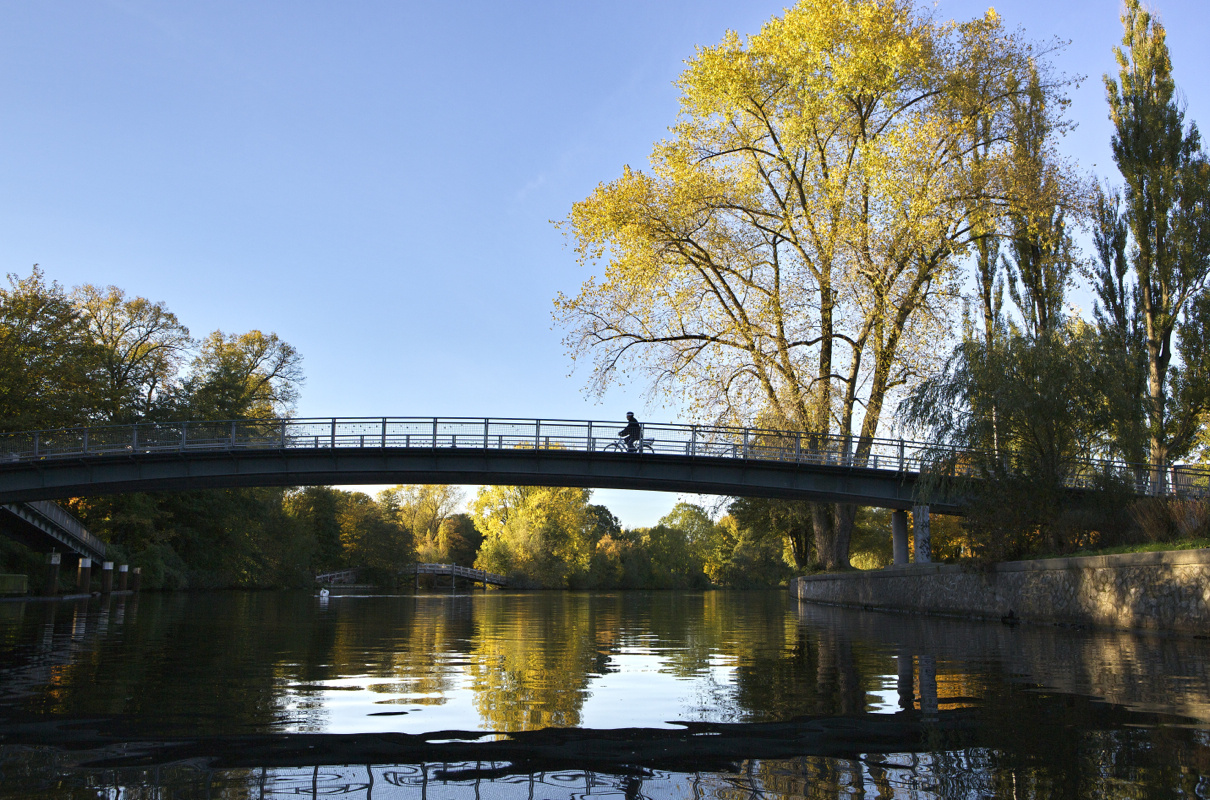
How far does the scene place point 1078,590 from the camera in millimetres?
15945

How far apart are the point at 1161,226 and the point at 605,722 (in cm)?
3242

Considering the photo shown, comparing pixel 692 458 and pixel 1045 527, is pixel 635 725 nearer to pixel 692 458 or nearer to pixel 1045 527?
pixel 1045 527

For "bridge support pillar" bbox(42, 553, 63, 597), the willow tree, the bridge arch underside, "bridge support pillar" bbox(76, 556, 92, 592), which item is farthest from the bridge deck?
the willow tree

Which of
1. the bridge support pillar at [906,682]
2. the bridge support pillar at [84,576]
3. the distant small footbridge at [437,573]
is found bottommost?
the distant small footbridge at [437,573]

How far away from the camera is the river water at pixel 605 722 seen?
4.29 m

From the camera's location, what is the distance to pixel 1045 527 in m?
18.9

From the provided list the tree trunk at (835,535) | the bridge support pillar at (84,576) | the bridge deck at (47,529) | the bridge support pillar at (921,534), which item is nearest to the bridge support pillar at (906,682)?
the bridge support pillar at (921,534)

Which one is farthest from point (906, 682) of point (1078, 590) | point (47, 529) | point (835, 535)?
point (47, 529)

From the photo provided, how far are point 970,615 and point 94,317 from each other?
46.9m

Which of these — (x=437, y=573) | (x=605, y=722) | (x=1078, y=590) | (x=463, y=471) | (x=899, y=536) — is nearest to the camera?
(x=605, y=722)

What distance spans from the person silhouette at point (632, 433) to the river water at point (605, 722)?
1562 centimetres

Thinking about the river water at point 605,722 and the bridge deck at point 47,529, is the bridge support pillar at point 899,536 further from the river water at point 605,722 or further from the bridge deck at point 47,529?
the bridge deck at point 47,529

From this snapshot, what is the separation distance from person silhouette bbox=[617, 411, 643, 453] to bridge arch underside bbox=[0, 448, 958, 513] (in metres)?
0.38

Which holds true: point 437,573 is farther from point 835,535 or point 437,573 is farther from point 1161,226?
point 1161,226
